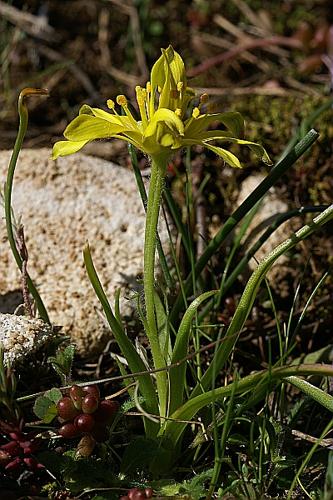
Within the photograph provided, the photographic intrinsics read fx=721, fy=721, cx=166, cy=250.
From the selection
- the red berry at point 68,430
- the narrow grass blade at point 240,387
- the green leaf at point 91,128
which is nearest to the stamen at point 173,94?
the green leaf at point 91,128

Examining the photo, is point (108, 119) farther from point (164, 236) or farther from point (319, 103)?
point (319, 103)

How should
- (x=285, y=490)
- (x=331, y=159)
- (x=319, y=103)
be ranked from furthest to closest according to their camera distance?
(x=319, y=103), (x=331, y=159), (x=285, y=490)

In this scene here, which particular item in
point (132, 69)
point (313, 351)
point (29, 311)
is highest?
point (132, 69)

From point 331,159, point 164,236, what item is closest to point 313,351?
point 164,236

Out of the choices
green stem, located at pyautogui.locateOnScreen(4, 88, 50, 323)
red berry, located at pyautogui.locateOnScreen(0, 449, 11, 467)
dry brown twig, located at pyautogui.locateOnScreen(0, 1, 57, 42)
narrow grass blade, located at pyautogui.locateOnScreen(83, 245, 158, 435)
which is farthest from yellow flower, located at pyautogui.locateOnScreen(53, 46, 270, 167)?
dry brown twig, located at pyautogui.locateOnScreen(0, 1, 57, 42)

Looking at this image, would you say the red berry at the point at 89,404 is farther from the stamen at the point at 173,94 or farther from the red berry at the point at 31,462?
the stamen at the point at 173,94

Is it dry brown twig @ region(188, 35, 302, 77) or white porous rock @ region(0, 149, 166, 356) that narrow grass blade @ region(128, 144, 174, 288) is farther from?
dry brown twig @ region(188, 35, 302, 77)

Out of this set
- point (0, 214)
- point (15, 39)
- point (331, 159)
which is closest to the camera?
point (0, 214)
